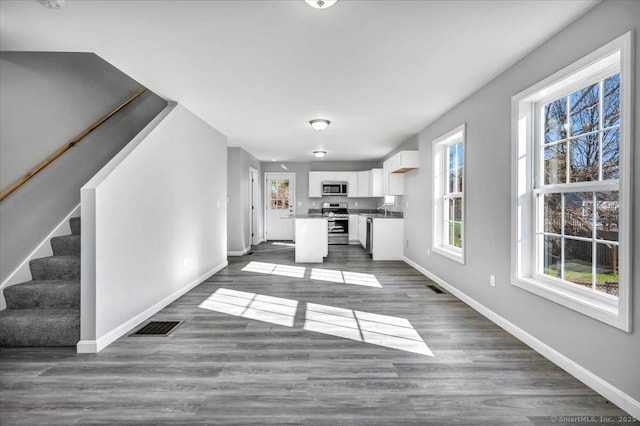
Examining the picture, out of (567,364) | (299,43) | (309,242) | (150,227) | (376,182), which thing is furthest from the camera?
(376,182)

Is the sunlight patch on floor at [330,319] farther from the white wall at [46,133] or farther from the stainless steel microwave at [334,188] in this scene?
the stainless steel microwave at [334,188]

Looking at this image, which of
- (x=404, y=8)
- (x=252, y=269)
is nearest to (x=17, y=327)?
(x=252, y=269)

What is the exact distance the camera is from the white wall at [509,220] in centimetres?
182

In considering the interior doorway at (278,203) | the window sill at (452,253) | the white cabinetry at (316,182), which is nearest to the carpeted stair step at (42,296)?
the window sill at (452,253)

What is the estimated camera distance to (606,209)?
207cm

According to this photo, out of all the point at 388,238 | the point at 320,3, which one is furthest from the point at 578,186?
the point at 388,238

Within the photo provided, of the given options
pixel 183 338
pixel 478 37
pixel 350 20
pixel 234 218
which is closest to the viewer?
pixel 350 20

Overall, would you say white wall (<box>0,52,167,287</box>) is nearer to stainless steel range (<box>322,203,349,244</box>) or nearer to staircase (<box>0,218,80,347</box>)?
staircase (<box>0,218,80,347</box>)

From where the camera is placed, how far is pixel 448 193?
185 inches

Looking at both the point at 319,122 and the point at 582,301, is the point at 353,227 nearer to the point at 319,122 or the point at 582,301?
the point at 319,122

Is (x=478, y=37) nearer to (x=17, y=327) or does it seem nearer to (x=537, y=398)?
(x=537, y=398)

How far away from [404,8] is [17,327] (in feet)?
12.3

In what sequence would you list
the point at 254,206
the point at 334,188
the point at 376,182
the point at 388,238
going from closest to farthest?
the point at 388,238, the point at 376,182, the point at 254,206, the point at 334,188

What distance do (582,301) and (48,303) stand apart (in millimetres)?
4208
